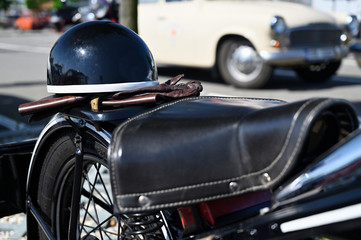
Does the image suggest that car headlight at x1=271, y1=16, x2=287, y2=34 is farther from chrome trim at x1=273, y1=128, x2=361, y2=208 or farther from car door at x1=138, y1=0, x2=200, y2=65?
chrome trim at x1=273, y1=128, x2=361, y2=208

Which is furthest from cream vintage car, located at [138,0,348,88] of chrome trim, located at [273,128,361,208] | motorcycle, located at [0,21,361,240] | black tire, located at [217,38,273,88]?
chrome trim, located at [273,128,361,208]

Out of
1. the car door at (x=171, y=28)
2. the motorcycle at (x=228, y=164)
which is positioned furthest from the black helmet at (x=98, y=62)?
the car door at (x=171, y=28)

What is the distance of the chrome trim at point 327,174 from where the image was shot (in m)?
1.08

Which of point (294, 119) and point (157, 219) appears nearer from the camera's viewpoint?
point (294, 119)

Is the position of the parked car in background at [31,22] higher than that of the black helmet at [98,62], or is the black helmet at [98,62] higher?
the parked car in background at [31,22]

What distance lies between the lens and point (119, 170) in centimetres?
133

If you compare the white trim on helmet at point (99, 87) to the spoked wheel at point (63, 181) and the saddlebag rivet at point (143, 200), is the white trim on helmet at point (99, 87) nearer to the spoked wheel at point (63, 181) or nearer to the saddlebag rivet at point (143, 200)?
the spoked wheel at point (63, 181)

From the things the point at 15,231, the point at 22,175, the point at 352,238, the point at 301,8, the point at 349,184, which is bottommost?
the point at 15,231

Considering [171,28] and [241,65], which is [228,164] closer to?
[241,65]

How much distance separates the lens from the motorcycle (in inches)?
43.4

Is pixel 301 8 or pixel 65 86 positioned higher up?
pixel 301 8

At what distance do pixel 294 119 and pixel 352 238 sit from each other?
10.9 inches

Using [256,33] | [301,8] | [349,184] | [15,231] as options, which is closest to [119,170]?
[349,184]

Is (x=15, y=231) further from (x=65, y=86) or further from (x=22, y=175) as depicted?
(x=65, y=86)
